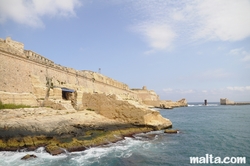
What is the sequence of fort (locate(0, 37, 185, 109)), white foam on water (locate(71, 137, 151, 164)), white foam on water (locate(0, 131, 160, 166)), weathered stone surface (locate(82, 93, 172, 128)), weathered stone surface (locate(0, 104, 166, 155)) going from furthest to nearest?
weathered stone surface (locate(82, 93, 172, 128)), fort (locate(0, 37, 185, 109)), weathered stone surface (locate(0, 104, 166, 155)), white foam on water (locate(71, 137, 151, 164)), white foam on water (locate(0, 131, 160, 166))

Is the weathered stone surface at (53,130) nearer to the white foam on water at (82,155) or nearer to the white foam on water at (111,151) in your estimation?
the white foam on water at (82,155)

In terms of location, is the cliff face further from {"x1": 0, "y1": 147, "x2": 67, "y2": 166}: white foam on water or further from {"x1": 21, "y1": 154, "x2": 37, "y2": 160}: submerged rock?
{"x1": 21, "y1": 154, "x2": 37, "y2": 160}: submerged rock

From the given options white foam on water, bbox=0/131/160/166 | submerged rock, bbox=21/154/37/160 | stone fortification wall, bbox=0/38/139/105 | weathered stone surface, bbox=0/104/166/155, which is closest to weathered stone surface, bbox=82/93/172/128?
weathered stone surface, bbox=0/104/166/155

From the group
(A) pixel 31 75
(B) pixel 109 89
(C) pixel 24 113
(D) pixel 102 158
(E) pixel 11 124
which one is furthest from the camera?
(B) pixel 109 89

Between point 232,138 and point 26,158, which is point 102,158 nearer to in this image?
point 26,158

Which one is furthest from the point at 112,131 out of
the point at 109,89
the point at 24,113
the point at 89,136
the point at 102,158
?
the point at 109,89

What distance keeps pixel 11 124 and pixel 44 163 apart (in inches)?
142

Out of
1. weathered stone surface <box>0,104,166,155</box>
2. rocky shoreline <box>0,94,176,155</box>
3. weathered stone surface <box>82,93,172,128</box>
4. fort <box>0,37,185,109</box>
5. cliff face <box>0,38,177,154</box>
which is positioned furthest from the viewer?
weathered stone surface <box>82,93,172,128</box>

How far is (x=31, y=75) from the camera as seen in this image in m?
18.5

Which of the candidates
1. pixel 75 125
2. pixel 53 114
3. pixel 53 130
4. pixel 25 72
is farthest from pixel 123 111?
pixel 25 72

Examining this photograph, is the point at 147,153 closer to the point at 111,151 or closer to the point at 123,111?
the point at 111,151

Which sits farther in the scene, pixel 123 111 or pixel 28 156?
pixel 123 111

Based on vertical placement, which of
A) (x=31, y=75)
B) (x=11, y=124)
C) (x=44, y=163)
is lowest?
(x=44, y=163)

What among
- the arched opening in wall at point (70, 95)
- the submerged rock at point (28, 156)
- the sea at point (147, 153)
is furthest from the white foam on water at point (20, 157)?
the arched opening in wall at point (70, 95)
